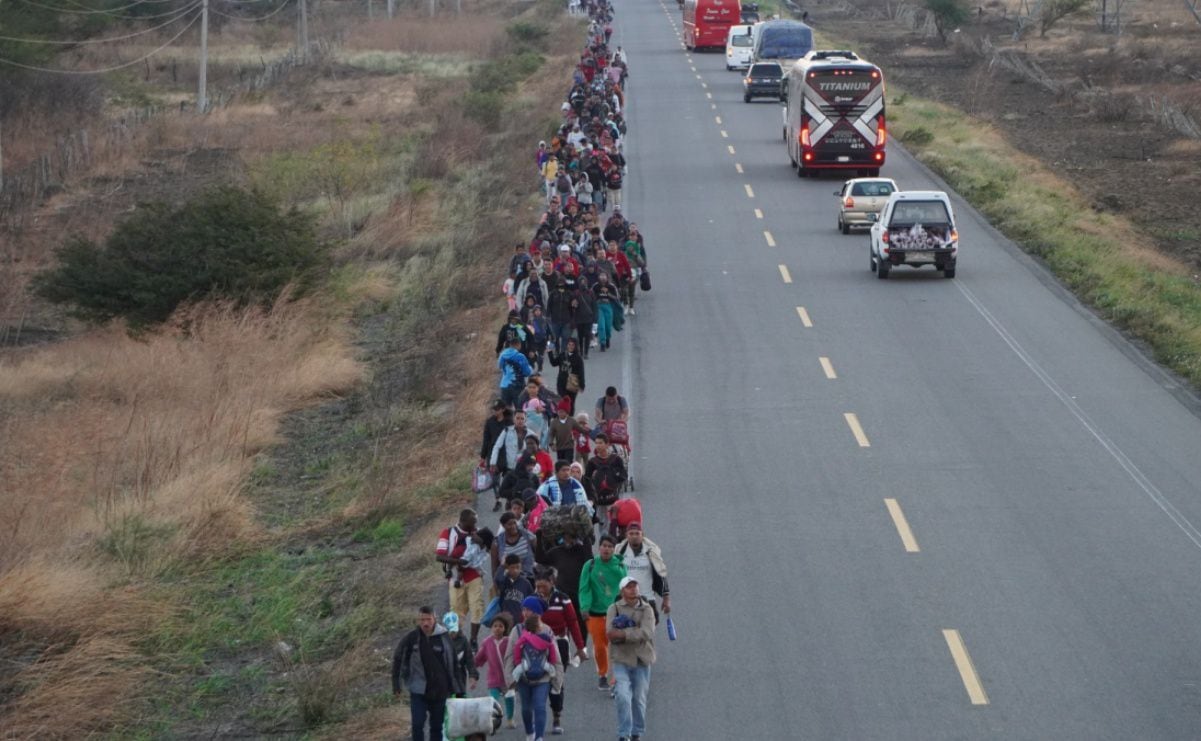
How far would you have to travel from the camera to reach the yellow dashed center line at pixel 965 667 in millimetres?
14164

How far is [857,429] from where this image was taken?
23.6m

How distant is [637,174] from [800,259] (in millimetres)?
12854

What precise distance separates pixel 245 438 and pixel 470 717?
1354 centimetres

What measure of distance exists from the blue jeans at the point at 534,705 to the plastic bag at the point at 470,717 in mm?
945

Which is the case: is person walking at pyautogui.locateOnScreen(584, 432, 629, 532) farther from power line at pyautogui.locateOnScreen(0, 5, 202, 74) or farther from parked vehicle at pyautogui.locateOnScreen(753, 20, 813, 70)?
power line at pyautogui.locateOnScreen(0, 5, 202, 74)

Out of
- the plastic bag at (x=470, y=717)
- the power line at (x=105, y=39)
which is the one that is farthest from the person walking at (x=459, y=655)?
the power line at (x=105, y=39)

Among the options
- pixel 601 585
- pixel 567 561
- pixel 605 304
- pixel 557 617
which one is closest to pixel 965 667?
pixel 601 585

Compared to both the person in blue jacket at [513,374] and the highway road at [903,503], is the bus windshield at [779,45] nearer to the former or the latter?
the highway road at [903,503]

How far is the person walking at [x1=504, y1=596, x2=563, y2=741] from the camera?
12.9m

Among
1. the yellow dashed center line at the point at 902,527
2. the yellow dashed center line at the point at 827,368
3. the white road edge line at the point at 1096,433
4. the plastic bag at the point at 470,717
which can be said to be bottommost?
the yellow dashed center line at the point at 827,368

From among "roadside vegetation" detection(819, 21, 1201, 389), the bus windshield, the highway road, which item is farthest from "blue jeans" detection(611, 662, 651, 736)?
the bus windshield

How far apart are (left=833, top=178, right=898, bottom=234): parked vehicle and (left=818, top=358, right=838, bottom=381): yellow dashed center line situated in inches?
460

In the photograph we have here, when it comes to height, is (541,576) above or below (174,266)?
above

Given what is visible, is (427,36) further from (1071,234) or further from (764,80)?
(1071,234)
